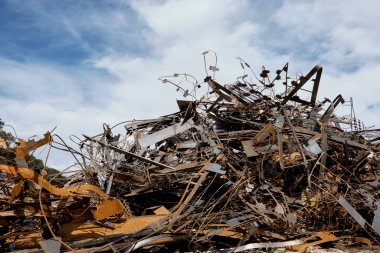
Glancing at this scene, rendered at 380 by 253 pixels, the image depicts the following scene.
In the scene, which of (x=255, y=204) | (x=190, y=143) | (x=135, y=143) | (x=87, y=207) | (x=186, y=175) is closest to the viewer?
(x=87, y=207)

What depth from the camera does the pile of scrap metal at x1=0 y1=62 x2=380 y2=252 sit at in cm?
285

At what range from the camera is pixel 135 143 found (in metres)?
4.85

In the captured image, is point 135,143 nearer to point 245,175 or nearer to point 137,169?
point 137,169

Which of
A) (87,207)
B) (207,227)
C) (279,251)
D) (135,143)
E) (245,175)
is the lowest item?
(279,251)

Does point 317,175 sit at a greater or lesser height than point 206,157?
lesser

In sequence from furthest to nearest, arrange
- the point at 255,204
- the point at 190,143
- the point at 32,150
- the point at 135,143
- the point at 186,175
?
the point at 135,143, the point at 190,143, the point at 186,175, the point at 255,204, the point at 32,150

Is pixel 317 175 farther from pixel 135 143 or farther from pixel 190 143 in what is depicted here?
pixel 135 143

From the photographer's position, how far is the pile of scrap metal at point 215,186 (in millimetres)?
2852

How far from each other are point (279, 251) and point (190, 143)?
205cm

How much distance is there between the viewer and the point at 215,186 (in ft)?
12.3

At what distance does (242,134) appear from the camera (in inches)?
185

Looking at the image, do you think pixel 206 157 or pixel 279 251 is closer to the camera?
pixel 279 251

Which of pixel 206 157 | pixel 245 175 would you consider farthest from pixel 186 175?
pixel 245 175

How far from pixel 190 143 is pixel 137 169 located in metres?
0.85
